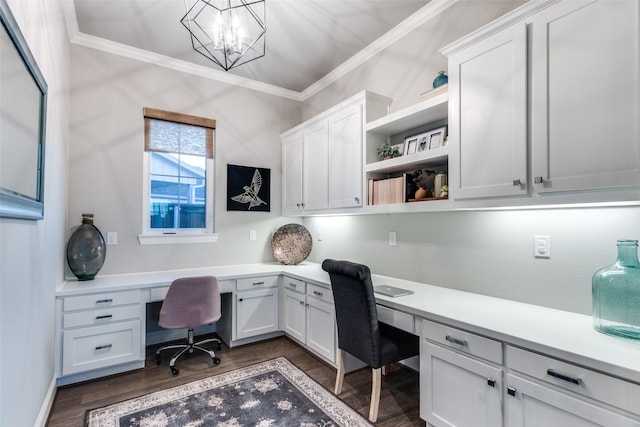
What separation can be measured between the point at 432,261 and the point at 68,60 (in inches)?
138

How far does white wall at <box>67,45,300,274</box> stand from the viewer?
2.95 metres

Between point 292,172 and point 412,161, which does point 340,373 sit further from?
point 292,172

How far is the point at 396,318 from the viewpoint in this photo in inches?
78.8

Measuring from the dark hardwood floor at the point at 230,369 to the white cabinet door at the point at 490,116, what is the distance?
58.3 inches

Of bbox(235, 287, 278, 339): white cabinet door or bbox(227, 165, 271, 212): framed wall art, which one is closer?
bbox(235, 287, 278, 339): white cabinet door

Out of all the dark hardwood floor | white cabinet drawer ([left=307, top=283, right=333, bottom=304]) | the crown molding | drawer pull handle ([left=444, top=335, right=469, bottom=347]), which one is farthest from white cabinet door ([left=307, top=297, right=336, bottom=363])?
the crown molding

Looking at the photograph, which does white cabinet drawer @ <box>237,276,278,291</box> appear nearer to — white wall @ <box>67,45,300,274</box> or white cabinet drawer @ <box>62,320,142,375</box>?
white wall @ <box>67,45,300,274</box>

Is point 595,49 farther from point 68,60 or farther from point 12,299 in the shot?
point 68,60

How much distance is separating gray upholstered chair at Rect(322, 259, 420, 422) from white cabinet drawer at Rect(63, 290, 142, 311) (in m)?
1.68

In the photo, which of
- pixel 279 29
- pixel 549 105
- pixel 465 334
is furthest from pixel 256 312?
pixel 549 105

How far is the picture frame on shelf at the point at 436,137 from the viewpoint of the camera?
87.9 inches

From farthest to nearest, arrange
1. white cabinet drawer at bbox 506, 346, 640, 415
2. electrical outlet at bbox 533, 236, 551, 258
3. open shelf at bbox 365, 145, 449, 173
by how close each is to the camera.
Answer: open shelf at bbox 365, 145, 449, 173 < electrical outlet at bbox 533, 236, 551, 258 < white cabinet drawer at bbox 506, 346, 640, 415

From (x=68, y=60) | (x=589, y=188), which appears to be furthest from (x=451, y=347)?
(x=68, y=60)

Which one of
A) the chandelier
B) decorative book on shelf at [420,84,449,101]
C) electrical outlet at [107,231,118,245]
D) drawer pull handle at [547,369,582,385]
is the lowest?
drawer pull handle at [547,369,582,385]
